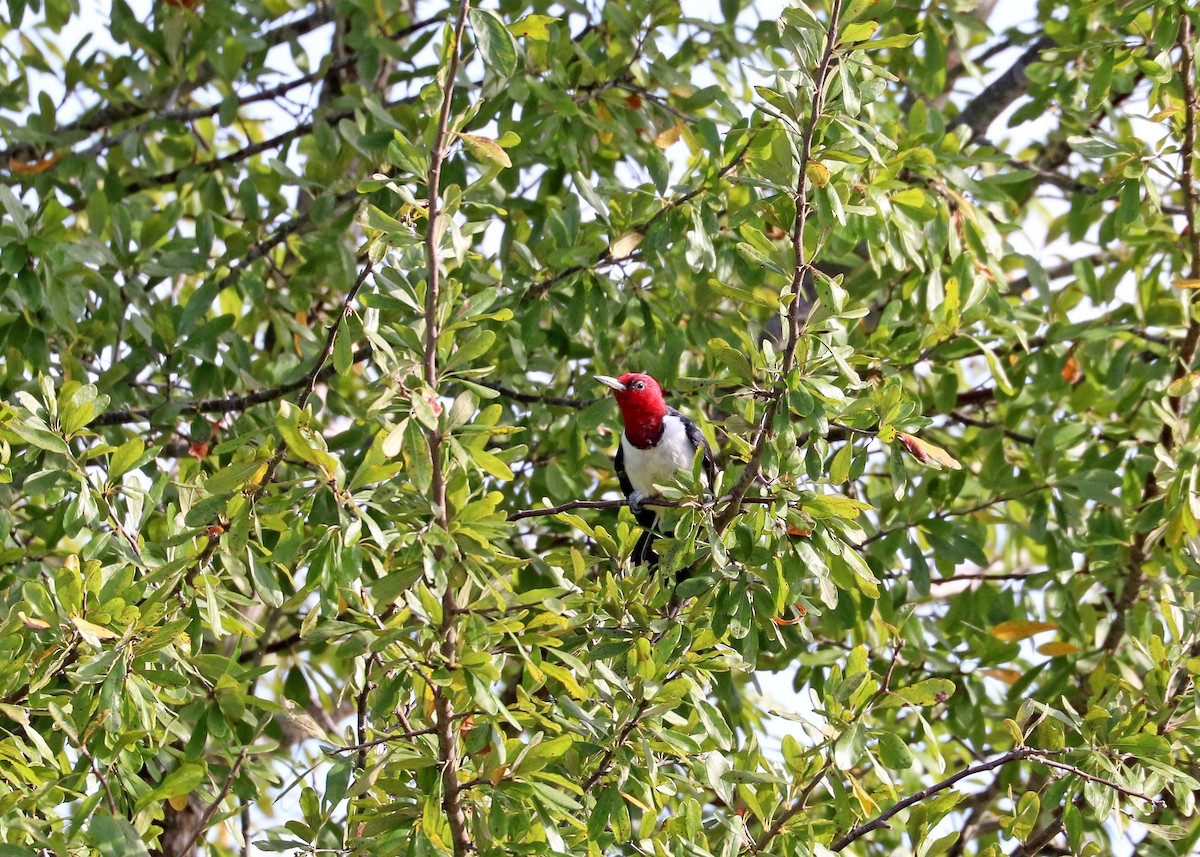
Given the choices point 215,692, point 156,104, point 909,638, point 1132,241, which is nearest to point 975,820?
point 909,638

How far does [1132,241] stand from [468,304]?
3396 millimetres

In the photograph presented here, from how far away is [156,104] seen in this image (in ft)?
19.9

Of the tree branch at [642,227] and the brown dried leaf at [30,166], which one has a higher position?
the brown dried leaf at [30,166]

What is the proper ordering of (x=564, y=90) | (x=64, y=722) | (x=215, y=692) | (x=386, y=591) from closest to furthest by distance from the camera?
(x=386, y=591), (x=64, y=722), (x=215, y=692), (x=564, y=90)

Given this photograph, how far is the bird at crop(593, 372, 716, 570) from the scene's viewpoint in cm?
536

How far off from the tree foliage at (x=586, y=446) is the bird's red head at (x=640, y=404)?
0.11 meters

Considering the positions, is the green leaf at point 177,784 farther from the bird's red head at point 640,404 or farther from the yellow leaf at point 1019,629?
the yellow leaf at point 1019,629

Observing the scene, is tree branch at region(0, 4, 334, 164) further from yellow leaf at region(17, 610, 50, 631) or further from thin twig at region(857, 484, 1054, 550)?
thin twig at region(857, 484, 1054, 550)

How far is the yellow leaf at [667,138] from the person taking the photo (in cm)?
532

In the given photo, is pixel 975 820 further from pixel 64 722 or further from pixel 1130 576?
pixel 64 722

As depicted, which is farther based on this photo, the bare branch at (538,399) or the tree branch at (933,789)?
the bare branch at (538,399)

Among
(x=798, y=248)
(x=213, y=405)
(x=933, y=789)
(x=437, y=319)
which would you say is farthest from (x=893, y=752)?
(x=213, y=405)

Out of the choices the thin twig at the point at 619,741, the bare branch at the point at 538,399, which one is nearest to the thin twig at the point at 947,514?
the bare branch at the point at 538,399

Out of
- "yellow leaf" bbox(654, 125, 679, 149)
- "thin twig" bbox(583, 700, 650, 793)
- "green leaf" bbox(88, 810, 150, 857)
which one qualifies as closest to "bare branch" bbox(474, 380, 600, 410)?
"yellow leaf" bbox(654, 125, 679, 149)
